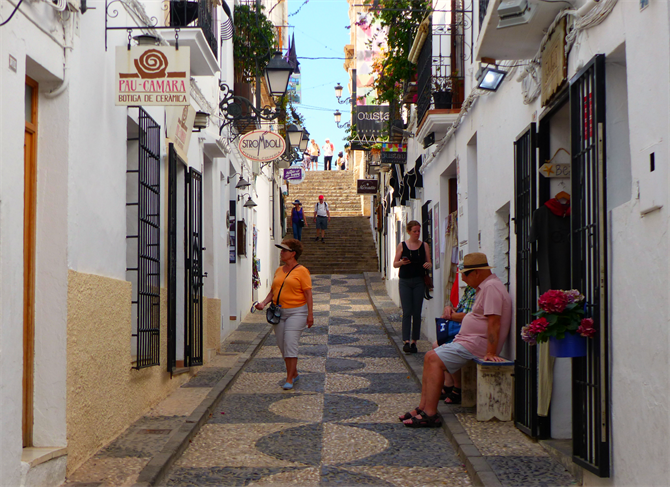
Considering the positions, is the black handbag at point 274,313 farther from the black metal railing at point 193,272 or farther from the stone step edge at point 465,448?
the stone step edge at point 465,448

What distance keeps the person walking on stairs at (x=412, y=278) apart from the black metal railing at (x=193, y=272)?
9.68 ft

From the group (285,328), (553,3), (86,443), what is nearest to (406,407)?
(285,328)

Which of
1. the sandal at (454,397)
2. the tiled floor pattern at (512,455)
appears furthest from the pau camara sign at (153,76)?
the sandal at (454,397)

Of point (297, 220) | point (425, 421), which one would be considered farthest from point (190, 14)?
point (297, 220)

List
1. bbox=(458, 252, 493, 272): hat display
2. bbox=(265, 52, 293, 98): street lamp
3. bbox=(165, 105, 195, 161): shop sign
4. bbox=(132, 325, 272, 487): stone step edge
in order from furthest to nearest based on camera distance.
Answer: bbox=(265, 52, 293, 98): street lamp, bbox=(165, 105, 195, 161): shop sign, bbox=(458, 252, 493, 272): hat display, bbox=(132, 325, 272, 487): stone step edge

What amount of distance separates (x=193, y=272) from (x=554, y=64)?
577 cm

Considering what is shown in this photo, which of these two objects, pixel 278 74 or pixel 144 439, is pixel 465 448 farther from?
pixel 278 74

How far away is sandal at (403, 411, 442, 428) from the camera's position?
728 centimetres

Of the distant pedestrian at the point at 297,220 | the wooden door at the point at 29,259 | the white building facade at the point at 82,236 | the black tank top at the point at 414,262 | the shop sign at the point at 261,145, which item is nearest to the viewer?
the white building facade at the point at 82,236

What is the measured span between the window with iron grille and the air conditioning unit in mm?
3631

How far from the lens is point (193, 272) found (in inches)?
401

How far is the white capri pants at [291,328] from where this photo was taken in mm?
9500

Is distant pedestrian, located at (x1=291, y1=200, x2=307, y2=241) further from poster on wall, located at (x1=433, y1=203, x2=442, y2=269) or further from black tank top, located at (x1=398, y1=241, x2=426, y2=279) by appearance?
black tank top, located at (x1=398, y1=241, x2=426, y2=279)

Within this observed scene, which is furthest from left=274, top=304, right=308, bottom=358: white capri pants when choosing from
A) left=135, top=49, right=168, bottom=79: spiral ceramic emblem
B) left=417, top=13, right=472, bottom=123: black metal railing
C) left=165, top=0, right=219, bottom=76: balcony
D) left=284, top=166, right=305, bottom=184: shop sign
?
left=284, top=166, right=305, bottom=184: shop sign
